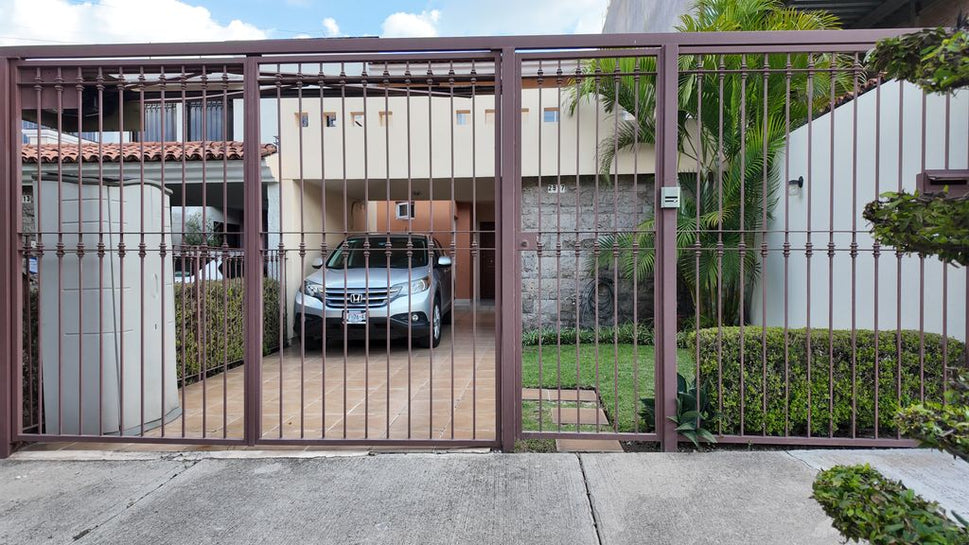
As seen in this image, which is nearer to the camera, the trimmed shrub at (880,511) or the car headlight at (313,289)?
the trimmed shrub at (880,511)

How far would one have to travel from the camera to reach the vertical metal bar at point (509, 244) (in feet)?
10.9

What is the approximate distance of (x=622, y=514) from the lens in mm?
2580

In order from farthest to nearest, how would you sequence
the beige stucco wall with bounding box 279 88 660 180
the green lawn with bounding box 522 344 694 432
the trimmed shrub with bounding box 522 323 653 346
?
the beige stucco wall with bounding box 279 88 660 180 < the trimmed shrub with bounding box 522 323 653 346 < the green lawn with bounding box 522 344 694 432

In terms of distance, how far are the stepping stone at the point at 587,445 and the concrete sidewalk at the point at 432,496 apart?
0.20 m

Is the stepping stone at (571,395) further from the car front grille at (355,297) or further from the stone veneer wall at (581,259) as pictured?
the stone veneer wall at (581,259)

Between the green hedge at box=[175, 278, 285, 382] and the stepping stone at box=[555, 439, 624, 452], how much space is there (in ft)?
10.1

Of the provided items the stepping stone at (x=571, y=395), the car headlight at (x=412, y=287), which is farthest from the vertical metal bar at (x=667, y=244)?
the car headlight at (x=412, y=287)

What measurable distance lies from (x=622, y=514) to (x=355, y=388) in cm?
346

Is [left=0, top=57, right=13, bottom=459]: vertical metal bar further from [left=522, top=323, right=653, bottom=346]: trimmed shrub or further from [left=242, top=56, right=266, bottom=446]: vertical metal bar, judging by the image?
[left=522, top=323, right=653, bottom=346]: trimmed shrub

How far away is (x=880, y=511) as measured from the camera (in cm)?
143

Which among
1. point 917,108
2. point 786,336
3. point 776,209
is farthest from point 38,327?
point 776,209

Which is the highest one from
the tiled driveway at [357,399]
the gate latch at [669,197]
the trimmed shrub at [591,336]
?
the gate latch at [669,197]

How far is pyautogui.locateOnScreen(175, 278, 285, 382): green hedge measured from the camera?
4973 mm

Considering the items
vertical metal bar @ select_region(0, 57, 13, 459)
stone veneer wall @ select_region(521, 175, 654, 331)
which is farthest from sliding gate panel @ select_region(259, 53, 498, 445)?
vertical metal bar @ select_region(0, 57, 13, 459)
